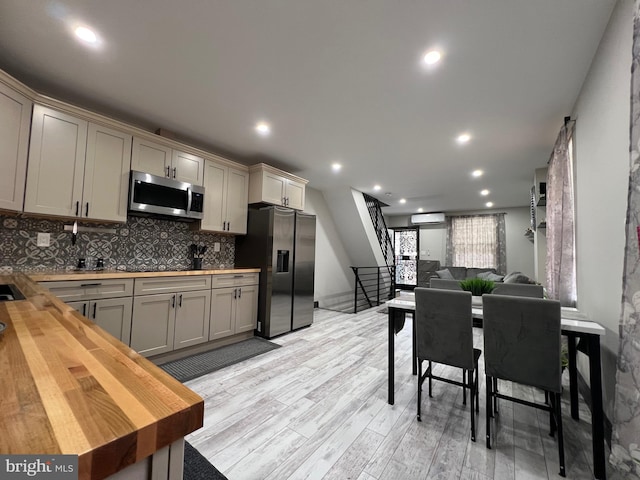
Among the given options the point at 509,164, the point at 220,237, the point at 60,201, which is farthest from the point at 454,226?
the point at 60,201

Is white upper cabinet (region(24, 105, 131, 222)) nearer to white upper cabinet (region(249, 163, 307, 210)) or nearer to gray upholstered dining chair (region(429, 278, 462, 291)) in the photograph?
white upper cabinet (region(249, 163, 307, 210))

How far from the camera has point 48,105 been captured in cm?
233

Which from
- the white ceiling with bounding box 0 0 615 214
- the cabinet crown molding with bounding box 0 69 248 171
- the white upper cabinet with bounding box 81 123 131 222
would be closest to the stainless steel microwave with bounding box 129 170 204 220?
the white upper cabinet with bounding box 81 123 131 222

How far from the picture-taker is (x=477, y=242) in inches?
315

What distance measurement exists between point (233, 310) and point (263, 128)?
7.56 ft

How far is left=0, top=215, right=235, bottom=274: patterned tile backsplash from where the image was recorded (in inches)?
→ 94.0

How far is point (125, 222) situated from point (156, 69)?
1635mm

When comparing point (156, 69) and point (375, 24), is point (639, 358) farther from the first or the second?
point (156, 69)

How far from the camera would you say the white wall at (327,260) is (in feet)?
19.5

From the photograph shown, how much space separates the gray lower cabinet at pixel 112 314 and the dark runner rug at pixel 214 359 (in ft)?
1.82

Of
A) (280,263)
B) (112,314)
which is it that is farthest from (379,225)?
(112,314)

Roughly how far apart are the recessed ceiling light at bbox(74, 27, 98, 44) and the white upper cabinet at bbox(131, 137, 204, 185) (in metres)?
1.10

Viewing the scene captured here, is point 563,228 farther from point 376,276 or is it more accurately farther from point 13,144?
point 13,144

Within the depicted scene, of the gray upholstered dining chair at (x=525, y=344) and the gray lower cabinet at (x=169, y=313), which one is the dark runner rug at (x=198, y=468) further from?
the gray upholstered dining chair at (x=525, y=344)
